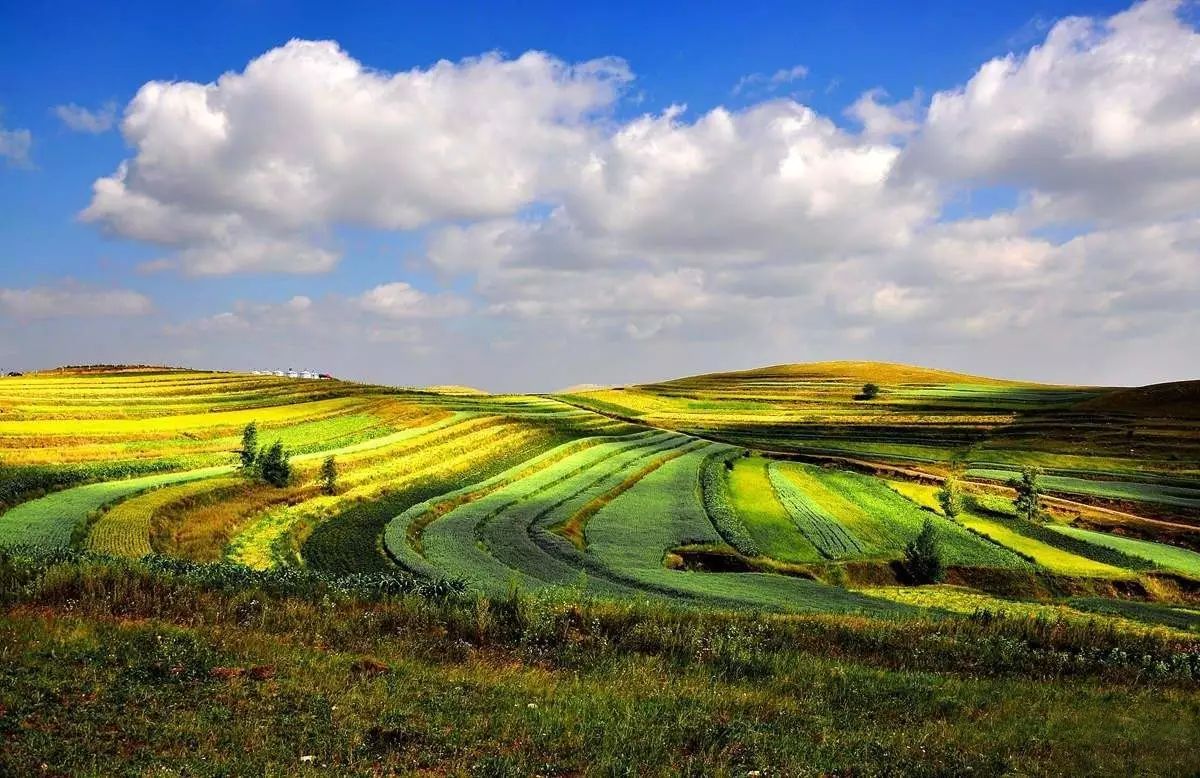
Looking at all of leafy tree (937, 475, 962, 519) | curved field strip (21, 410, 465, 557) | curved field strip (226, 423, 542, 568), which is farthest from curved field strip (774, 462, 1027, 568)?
curved field strip (21, 410, 465, 557)

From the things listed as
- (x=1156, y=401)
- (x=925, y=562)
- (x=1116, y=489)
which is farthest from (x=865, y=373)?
(x=925, y=562)

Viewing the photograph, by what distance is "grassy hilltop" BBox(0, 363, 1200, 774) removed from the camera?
12125 millimetres

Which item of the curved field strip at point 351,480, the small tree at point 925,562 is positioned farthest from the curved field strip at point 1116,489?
the curved field strip at point 351,480

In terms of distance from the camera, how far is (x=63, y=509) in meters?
35.2

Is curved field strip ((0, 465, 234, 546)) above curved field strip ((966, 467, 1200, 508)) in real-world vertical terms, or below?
above

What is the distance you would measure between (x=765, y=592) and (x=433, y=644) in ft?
57.4

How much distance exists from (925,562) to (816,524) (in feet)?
29.8

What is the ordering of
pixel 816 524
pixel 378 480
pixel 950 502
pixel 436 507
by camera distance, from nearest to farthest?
pixel 436 507 < pixel 816 524 < pixel 378 480 < pixel 950 502

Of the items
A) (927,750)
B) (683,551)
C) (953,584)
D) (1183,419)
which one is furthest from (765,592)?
(1183,419)

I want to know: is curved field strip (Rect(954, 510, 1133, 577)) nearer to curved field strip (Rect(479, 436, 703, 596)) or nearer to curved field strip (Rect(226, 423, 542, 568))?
curved field strip (Rect(479, 436, 703, 596))

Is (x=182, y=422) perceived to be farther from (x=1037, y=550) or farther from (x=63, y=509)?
(x=1037, y=550)

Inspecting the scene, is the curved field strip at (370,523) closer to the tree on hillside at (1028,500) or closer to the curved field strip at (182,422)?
the curved field strip at (182,422)

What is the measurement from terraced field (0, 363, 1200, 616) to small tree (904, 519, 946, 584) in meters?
1.04

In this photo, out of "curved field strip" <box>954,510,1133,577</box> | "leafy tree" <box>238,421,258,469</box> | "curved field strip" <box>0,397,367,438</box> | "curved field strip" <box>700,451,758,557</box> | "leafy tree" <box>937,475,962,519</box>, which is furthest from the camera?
"curved field strip" <box>0,397,367,438</box>
